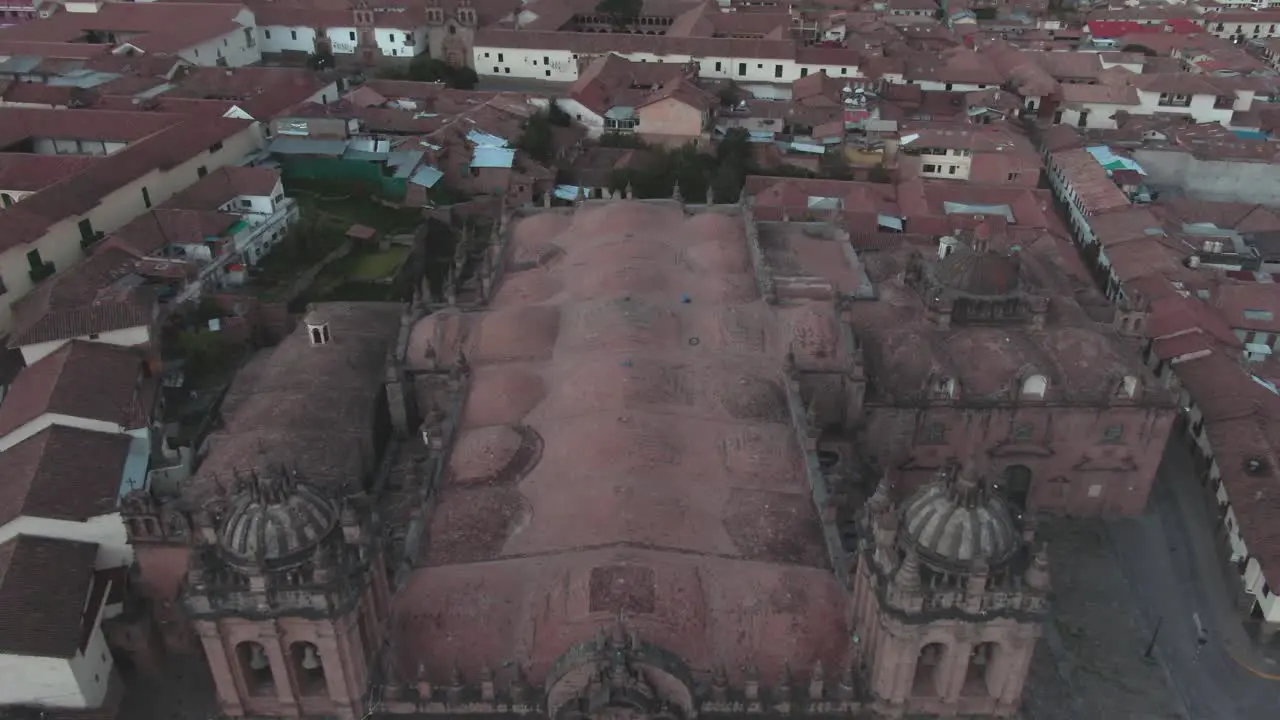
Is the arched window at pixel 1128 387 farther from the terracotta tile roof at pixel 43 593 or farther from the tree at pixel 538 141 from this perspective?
the tree at pixel 538 141

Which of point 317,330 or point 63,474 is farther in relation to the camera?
point 317,330

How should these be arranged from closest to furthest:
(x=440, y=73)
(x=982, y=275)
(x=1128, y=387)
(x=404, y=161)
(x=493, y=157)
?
(x=1128, y=387)
(x=982, y=275)
(x=404, y=161)
(x=493, y=157)
(x=440, y=73)

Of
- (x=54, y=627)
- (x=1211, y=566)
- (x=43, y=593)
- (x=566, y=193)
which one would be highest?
(x=566, y=193)

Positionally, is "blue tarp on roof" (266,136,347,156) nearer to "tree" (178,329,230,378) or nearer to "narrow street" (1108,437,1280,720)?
"tree" (178,329,230,378)

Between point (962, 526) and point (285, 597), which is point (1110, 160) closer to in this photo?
point (962, 526)

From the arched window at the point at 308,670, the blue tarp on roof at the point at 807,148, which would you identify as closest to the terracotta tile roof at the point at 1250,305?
the blue tarp on roof at the point at 807,148

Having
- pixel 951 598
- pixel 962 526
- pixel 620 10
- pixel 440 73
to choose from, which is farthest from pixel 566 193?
pixel 951 598

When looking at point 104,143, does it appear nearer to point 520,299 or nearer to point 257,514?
point 520,299
